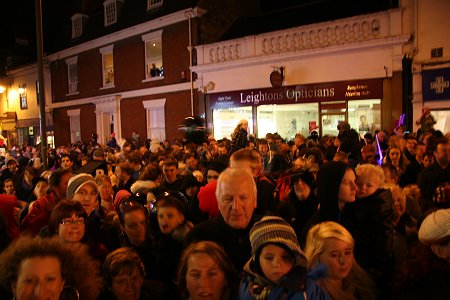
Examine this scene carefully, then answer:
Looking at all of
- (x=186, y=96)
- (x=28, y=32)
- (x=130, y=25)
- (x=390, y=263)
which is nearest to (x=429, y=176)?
(x=390, y=263)

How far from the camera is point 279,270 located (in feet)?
6.88

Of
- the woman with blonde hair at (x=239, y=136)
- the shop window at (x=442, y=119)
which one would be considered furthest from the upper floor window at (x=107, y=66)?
the shop window at (x=442, y=119)

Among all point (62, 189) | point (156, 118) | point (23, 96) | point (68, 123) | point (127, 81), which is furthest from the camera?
point (23, 96)

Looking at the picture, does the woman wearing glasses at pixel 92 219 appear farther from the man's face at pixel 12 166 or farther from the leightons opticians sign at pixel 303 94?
the leightons opticians sign at pixel 303 94

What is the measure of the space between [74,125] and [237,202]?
22519 mm

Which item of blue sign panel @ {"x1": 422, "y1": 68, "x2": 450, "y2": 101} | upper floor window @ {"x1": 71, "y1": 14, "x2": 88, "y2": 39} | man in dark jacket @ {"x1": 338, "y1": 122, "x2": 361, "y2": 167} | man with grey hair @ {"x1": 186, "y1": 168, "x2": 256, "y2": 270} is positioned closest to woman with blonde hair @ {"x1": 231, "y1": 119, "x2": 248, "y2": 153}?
man in dark jacket @ {"x1": 338, "y1": 122, "x2": 361, "y2": 167}

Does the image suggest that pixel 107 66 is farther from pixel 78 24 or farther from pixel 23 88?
pixel 23 88

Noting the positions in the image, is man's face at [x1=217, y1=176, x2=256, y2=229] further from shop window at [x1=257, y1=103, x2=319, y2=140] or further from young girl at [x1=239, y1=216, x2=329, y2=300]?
shop window at [x1=257, y1=103, x2=319, y2=140]

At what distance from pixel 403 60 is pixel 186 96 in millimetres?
9087

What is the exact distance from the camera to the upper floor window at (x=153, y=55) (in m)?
17.7

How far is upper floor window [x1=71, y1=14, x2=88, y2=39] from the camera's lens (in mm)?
22594

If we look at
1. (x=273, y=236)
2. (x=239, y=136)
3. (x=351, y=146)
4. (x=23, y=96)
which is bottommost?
(x=273, y=236)

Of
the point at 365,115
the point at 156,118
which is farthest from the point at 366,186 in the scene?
the point at 156,118

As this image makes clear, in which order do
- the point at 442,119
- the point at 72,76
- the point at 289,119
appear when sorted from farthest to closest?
1. the point at 72,76
2. the point at 289,119
3. the point at 442,119
